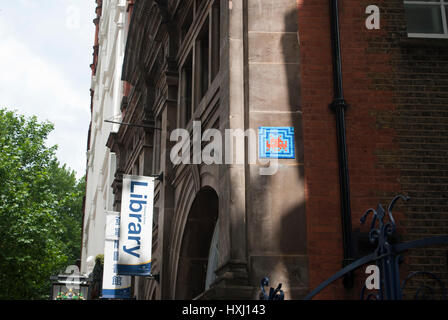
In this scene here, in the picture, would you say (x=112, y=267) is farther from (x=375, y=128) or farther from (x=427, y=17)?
(x=427, y=17)

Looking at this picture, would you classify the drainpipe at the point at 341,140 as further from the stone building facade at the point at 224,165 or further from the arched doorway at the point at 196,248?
the arched doorway at the point at 196,248

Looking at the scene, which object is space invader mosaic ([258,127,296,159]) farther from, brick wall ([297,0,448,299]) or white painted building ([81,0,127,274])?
white painted building ([81,0,127,274])

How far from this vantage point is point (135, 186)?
1720 cm

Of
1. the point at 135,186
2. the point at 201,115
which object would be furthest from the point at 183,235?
the point at 201,115

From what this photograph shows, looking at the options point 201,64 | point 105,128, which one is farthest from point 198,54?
point 105,128

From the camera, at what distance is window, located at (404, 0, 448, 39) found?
1227 cm

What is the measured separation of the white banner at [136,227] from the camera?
1653 centimetres

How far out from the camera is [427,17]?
1240 cm

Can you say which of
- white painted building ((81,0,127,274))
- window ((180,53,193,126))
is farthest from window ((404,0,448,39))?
white painted building ((81,0,127,274))

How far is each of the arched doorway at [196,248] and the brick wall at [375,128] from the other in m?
4.88

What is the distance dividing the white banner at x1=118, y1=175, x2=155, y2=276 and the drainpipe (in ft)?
24.6

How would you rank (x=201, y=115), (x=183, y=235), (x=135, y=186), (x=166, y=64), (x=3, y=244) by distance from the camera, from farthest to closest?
(x=3, y=244), (x=166, y=64), (x=135, y=186), (x=183, y=235), (x=201, y=115)

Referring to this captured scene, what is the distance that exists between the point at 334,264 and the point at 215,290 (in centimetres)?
198
